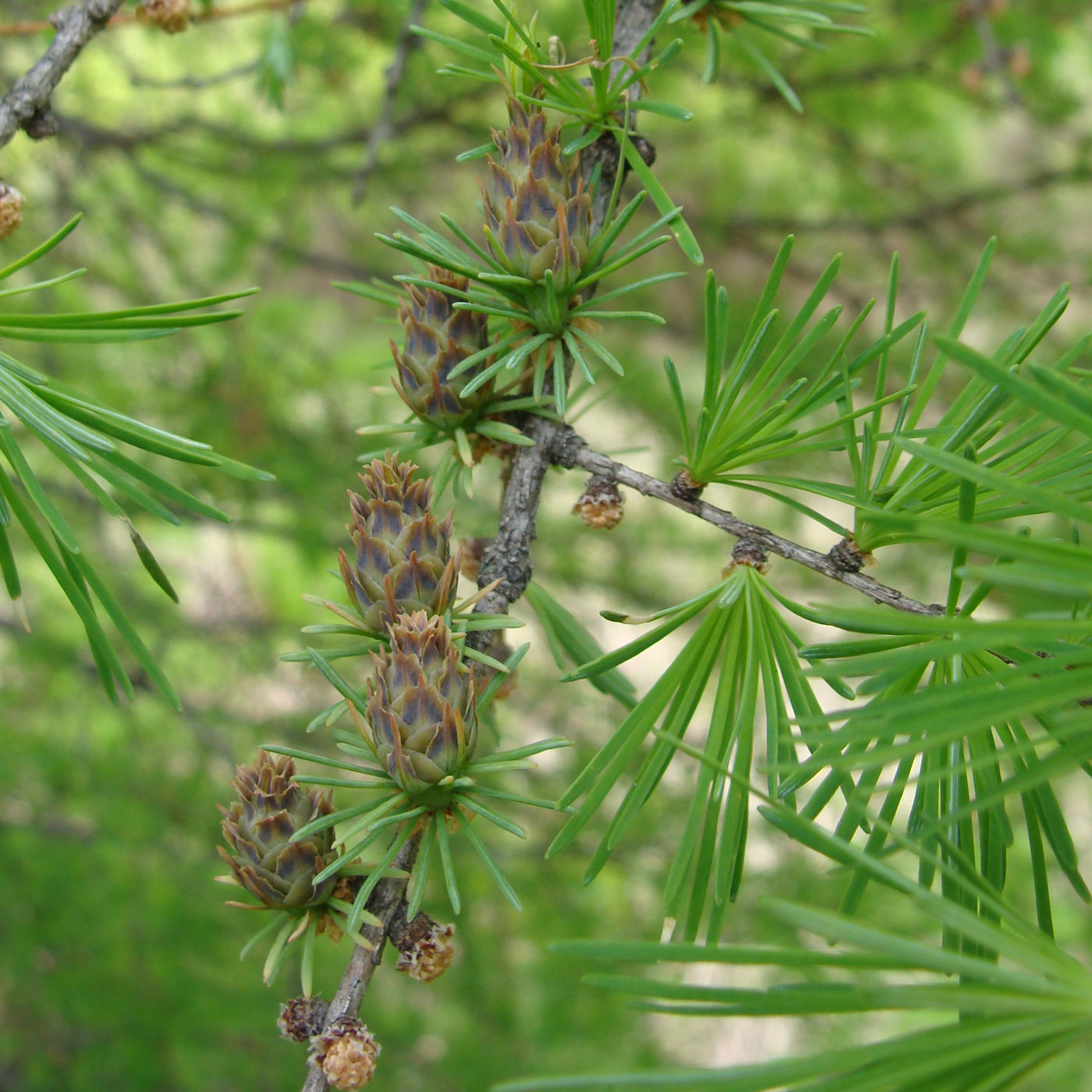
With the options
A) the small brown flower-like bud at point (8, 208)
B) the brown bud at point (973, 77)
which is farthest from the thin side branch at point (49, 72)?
the brown bud at point (973, 77)

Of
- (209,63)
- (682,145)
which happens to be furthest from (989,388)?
(209,63)

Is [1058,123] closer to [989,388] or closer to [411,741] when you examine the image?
[989,388]

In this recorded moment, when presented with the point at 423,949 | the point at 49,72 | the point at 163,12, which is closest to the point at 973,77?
the point at 163,12

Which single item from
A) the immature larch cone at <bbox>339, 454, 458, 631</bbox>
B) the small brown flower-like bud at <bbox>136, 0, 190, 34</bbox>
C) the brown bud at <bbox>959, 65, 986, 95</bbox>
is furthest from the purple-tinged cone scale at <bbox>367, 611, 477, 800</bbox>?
the brown bud at <bbox>959, 65, 986, 95</bbox>

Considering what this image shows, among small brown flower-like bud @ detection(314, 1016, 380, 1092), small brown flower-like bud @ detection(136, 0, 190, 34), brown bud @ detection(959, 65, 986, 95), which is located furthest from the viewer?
brown bud @ detection(959, 65, 986, 95)

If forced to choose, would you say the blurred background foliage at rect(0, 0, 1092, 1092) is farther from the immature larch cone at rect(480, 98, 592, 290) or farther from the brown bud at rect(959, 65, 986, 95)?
the immature larch cone at rect(480, 98, 592, 290)

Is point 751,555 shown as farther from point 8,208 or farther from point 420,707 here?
point 8,208
